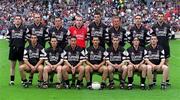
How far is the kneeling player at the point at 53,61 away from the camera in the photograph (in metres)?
13.1

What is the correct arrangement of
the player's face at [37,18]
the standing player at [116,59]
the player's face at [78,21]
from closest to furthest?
the standing player at [116,59] → the player's face at [37,18] → the player's face at [78,21]

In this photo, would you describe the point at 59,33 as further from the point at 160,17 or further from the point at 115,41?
the point at 160,17

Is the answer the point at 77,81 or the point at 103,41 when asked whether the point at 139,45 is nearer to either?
the point at 103,41

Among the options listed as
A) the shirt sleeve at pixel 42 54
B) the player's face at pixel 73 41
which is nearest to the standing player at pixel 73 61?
the player's face at pixel 73 41

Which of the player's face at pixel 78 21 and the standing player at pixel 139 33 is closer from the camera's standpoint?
the standing player at pixel 139 33

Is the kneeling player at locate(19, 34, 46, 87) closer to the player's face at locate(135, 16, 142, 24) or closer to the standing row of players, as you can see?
the standing row of players

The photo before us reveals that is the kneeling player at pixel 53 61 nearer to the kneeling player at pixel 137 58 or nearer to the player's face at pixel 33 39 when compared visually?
the player's face at pixel 33 39

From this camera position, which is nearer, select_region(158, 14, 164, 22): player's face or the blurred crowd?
select_region(158, 14, 164, 22): player's face

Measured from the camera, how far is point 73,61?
13344 mm

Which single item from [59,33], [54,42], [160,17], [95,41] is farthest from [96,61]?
[160,17]

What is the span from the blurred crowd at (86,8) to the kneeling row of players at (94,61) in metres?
21.1

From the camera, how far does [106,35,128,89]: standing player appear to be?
13.2m

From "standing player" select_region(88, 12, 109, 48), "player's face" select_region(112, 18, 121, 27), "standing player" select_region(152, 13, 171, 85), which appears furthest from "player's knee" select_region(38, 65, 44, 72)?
"standing player" select_region(152, 13, 171, 85)

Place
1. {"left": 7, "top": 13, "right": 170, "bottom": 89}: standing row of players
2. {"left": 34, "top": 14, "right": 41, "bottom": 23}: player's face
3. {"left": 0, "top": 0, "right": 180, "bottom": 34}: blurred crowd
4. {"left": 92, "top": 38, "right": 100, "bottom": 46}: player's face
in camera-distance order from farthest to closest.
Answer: {"left": 0, "top": 0, "right": 180, "bottom": 34}: blurred crowd < {"left": 34, "top": 14, "right": 41, "bottom": 23}: player's face < {"left": 7, "top": 13, "right": 170, "bottom": 89}: standing row of players < {"left": 92, "top": 38, "right": 100, "bottom": 46}: player's face
